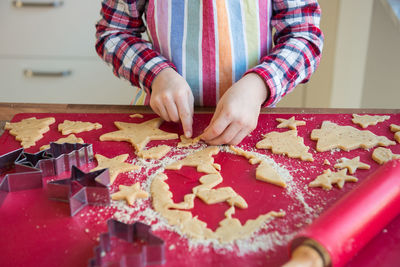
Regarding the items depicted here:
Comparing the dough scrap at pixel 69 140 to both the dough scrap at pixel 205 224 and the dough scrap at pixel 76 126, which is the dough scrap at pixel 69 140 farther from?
the dough scrap at pixel 205 224

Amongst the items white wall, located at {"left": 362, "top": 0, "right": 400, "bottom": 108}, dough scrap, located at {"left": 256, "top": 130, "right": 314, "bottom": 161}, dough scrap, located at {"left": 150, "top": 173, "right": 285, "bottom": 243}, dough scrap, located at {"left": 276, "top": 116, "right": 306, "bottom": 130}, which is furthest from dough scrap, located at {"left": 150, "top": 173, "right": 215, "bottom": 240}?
white wall, located at {"left": 362, "top": 0, "right": 400, "bottom": 108}

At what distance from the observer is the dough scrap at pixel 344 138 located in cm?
87

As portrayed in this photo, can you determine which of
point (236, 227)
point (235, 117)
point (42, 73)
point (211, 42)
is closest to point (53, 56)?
point (42, 73)

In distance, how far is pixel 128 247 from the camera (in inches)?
23.4

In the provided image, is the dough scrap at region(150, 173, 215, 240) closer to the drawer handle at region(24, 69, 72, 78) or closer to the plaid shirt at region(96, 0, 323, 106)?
the plaid shirt at region(96, 0, 323, 106)

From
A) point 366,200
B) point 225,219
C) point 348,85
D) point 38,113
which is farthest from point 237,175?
point 348,85

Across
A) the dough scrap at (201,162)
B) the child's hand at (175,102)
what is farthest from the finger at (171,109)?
the dough scrap at (201,162)

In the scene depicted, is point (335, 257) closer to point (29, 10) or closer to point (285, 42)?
point (285, 42)

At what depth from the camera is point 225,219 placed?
0.65 metres

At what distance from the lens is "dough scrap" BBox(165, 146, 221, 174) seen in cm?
80

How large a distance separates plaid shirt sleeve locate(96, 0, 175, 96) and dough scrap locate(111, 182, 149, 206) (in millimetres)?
350

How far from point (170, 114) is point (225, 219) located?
33 centimetres

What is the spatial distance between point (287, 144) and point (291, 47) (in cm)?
27

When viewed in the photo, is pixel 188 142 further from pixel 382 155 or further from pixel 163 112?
pixel 382 155
